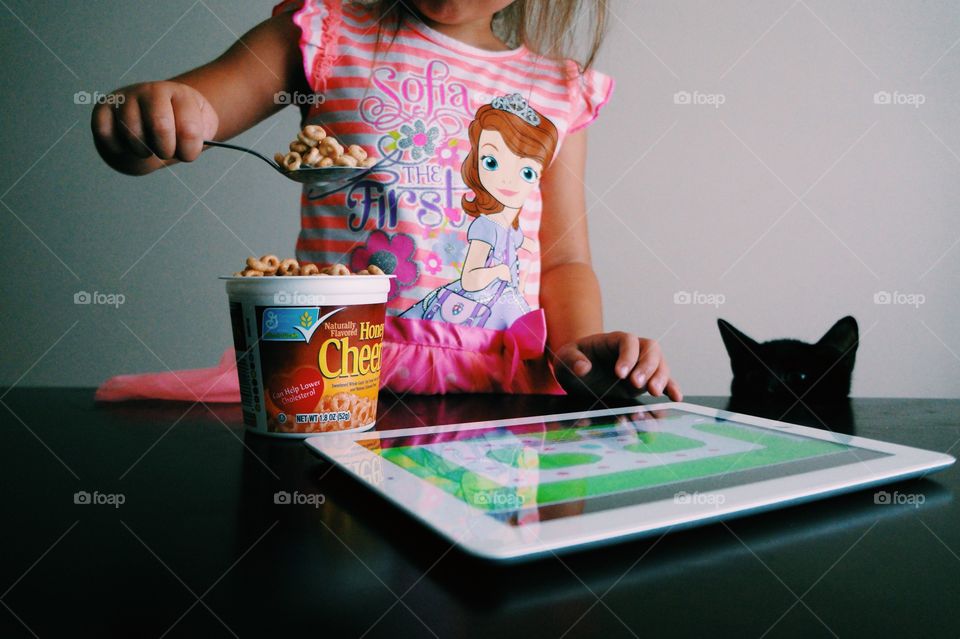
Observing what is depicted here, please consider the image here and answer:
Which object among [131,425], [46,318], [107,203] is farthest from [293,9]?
[46,318]

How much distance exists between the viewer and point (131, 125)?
0.49m

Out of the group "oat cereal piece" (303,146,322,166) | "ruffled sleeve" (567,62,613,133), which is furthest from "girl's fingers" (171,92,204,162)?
"ruffled sleeve" (567,62,613,133)

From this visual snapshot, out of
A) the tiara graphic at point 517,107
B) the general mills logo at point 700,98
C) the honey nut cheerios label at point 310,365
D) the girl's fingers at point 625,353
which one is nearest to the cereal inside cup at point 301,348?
the honey nut cheerios label at point 310,365

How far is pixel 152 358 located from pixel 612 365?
3.90ft

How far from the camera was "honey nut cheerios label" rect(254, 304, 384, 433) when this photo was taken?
45cm

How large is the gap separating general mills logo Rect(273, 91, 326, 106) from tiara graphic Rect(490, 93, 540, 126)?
0.23 meters

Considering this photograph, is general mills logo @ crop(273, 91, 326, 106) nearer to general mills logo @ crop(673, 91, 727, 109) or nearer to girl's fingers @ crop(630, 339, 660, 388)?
girl's fingers @ crop(630, 339, 660, 388)

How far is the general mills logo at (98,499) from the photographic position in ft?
1.01

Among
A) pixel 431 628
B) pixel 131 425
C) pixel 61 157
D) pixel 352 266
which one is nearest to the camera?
pixel 431 628

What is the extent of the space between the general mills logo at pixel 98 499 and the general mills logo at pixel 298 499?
0.24ft

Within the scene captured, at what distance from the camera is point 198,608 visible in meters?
0.21

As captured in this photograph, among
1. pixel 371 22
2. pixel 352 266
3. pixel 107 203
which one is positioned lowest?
pixel 352 266

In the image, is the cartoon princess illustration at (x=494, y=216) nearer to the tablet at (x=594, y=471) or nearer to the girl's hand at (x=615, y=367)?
the girl's hand at (x=615, y=367)

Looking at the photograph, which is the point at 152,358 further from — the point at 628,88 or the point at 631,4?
the point at 631,4
